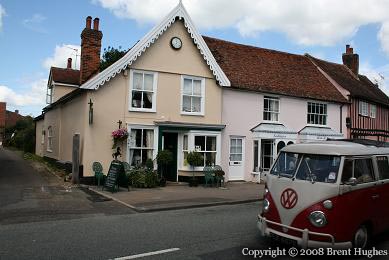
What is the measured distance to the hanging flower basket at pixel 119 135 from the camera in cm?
1694

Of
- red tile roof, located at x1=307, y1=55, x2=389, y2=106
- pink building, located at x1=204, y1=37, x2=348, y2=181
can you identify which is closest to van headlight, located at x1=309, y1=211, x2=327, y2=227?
pink building, located at x1=204, y1=37, x2=348, y2=181

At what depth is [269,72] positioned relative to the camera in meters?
23.0

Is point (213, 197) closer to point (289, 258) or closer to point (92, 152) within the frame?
point (92, 152)

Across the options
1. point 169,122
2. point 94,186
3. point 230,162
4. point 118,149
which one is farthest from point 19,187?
point 230,162

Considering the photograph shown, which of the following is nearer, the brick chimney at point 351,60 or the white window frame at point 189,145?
the white window frame at point 189,145

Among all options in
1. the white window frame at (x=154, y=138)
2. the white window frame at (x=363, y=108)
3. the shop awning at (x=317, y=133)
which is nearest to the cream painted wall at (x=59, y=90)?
the white window frame at (x=154, y=138)

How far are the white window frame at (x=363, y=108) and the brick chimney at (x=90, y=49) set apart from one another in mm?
16521

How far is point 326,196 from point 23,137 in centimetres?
4826

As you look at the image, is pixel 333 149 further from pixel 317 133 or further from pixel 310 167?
pixel 317 133

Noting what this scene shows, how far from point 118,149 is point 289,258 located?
11.0 m

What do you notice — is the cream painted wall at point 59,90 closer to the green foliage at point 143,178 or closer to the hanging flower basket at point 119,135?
the hanging flower basket at point 119,135

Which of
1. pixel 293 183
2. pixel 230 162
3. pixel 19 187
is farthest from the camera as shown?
pixel 230 162

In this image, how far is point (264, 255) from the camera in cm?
733

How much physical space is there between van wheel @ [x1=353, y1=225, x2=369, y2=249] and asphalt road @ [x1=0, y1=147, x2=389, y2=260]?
2.35 ft
